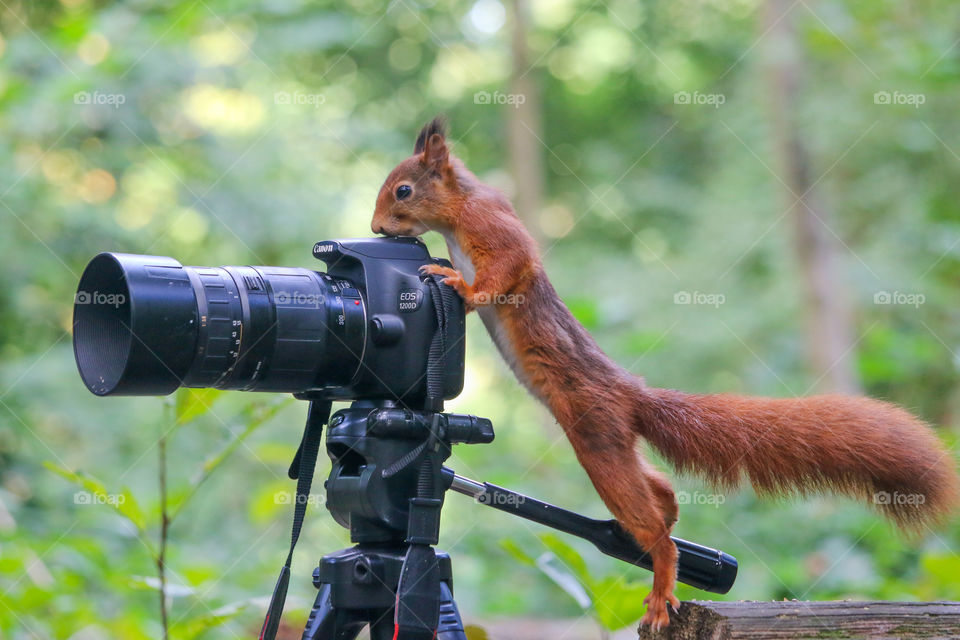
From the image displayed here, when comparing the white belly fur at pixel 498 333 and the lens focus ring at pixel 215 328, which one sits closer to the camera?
the lens focus ring at pixel 215 328

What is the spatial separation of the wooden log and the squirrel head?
2.84 ft

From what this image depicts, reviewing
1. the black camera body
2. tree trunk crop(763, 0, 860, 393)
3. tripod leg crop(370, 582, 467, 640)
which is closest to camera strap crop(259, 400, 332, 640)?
the black camera body

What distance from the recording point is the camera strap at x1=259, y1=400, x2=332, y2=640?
1.35 meters

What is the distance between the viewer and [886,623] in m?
1.24

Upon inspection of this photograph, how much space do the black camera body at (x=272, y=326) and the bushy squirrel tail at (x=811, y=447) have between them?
398 millimetres

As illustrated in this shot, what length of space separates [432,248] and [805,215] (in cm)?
213

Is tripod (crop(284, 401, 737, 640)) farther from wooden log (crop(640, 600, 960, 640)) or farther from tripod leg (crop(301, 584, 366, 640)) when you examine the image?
wooden log (crop(640, 600, 960, 640))

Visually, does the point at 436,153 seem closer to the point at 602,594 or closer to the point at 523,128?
the point at 602,594

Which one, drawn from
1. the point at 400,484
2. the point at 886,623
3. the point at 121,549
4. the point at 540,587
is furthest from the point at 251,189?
the point at 886,623

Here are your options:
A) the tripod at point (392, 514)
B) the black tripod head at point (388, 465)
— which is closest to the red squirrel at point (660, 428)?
the tripod at point (392, 514)

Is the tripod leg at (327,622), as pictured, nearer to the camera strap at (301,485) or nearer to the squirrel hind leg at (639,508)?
the camera strap at (301,485)

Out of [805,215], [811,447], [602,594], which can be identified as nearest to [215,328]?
[602,594]

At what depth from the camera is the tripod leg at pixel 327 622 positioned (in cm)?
131

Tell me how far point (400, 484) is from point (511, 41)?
20.9ft
